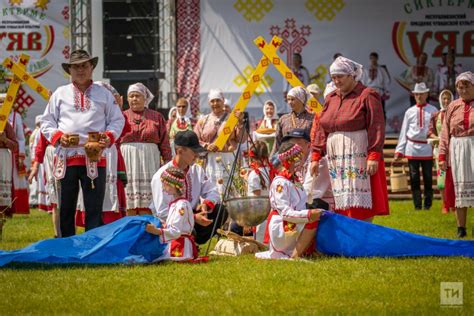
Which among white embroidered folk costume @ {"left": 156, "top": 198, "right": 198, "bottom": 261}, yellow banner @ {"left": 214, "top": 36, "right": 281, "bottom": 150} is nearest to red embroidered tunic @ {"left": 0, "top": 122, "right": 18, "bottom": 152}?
yellow banner @ {"left": 214, "top": 36, "right": 281, "bottom": 150}

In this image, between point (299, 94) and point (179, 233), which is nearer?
point (179, 233)

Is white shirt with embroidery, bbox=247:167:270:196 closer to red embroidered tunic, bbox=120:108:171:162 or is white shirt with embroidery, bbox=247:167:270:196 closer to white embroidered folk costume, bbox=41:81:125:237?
red embroidered tunic, bbox=120:108:171:162

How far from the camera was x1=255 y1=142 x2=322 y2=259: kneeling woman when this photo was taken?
848cm

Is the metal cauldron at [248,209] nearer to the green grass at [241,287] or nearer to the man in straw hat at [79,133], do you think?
the green grass at [241,287]

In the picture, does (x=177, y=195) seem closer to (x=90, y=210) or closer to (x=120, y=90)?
(x=90, y=210)

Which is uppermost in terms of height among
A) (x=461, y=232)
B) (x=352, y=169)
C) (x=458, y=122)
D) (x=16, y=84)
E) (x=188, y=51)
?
(x=188, y=51)

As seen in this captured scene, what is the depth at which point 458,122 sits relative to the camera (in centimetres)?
1084

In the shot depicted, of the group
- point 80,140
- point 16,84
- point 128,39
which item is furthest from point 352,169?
point 128,39

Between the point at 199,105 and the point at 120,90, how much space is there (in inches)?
94.4

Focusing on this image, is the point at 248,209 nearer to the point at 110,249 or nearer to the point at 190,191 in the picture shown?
the point at 190,191

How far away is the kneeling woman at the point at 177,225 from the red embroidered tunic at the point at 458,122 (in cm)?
340

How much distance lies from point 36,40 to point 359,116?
39.2 ft

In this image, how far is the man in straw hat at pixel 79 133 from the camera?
9.09 metres

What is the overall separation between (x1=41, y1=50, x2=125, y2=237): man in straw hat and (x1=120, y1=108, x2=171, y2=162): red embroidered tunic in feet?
7.95
